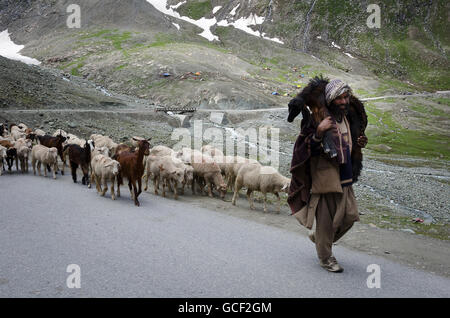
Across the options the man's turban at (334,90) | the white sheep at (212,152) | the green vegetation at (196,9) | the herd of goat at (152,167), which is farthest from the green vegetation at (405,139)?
the green vegetation at (196,9)

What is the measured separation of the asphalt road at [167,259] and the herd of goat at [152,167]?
2.41 metres

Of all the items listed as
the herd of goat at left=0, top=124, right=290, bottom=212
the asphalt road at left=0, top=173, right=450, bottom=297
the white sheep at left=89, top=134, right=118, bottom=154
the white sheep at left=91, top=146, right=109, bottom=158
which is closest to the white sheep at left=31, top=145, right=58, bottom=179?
the herd of goat at left=0, top=124, right=290, bottom=212

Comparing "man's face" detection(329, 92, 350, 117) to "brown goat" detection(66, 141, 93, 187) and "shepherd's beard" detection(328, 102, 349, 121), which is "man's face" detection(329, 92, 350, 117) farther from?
"brown goat" detection(66, 141, 93, 187)

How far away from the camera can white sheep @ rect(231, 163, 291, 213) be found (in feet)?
43.8

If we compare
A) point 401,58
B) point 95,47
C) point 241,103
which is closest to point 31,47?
point 95,47

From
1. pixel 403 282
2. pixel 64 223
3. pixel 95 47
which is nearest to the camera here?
pixel 403 282

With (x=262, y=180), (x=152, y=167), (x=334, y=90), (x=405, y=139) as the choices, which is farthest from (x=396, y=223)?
(x=405, y=139)

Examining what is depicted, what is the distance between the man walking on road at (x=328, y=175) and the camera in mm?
6574

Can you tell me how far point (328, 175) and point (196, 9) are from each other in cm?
14709

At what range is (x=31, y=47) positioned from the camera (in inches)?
3649

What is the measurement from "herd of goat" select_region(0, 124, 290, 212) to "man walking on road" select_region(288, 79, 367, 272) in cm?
603

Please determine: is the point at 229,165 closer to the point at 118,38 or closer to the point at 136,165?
the point at 136,165
